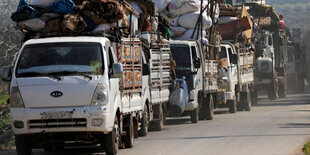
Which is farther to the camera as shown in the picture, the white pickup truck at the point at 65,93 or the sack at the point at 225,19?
the sack at the point at 225,19

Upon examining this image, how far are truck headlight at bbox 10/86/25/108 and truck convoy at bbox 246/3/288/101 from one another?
2284cm

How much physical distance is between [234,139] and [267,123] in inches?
203

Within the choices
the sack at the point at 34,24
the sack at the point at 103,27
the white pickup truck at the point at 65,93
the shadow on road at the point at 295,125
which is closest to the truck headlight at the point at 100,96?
the white pickup truck at the point at 65,93

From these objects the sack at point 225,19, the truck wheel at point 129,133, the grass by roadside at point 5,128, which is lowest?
the grass by roadside at point 5,128

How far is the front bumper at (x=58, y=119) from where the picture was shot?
11.9m

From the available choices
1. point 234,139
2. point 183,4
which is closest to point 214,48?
point 183,4

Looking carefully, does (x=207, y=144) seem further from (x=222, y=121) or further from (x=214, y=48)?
(x=214, y=48)

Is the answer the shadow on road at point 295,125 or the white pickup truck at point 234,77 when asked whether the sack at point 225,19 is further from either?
the shadow on road at point 295,125

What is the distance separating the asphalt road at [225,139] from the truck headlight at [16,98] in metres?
2.12

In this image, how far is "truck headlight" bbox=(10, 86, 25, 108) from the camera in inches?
474

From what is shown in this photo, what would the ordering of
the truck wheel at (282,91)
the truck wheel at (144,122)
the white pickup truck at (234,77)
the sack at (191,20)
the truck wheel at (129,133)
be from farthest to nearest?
1. the truck wheel at (282,91)
2. the white pickup truck at (234,77)
3. the sack at (191,20)
4. the truck wheel at (144,122)
5. the truck wheel at (129,133)

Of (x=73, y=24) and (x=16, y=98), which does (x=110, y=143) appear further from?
(x=73, y=24)

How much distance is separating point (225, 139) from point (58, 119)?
4.89 m

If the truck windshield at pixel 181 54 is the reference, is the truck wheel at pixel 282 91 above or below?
below
